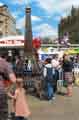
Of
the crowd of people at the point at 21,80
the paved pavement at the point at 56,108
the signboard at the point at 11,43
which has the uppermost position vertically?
the signboard at the point at 11,43

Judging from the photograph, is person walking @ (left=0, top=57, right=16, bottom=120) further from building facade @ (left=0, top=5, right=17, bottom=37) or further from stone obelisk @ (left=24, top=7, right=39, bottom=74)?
building facade @ (left=0, top=5, right=17, bottom=37)

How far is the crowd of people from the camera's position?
705 centimetres

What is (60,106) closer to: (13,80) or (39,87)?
(39,87)

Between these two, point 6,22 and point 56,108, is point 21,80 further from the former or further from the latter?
point 6,22

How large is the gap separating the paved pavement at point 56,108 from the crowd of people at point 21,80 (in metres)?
0.44

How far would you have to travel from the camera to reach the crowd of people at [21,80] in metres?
7.05

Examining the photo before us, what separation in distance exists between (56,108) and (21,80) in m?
3.88

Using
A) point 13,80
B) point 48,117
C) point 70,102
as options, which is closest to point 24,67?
point 70,102

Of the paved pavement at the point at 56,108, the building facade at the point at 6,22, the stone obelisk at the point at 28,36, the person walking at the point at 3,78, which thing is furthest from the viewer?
the building facade at the point at 6,22

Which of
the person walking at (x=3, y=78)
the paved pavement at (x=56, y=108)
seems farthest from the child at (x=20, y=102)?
the paved pavement at (x=56, y=108)

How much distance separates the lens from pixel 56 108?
40.7 ft

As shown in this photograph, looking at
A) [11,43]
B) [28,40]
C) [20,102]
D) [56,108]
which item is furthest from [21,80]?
[11,43]

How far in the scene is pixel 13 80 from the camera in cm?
709

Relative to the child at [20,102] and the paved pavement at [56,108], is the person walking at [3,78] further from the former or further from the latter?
the paved pavement at [56,108]
